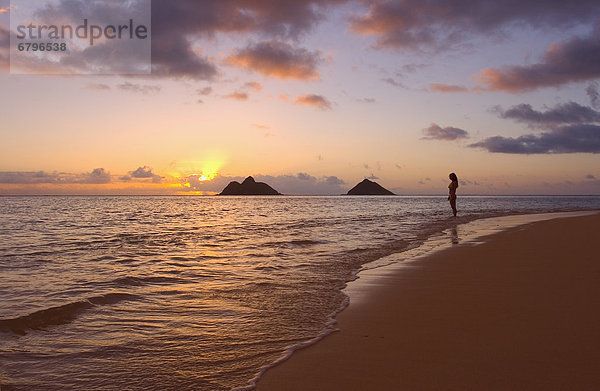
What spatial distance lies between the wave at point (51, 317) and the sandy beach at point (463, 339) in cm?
366

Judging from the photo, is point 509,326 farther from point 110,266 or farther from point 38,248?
point 38,248

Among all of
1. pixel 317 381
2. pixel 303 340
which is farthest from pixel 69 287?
pixel 317 381

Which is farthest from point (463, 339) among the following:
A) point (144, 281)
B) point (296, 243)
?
point (296, 243)

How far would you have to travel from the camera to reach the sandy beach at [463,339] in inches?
138

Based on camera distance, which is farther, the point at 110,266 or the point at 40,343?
the point at 110,266

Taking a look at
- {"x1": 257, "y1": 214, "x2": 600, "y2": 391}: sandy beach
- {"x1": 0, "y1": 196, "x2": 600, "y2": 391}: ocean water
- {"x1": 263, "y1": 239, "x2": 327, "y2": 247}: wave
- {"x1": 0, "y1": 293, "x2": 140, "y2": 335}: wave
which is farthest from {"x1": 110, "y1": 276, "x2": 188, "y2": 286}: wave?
{"x1": 263, "y1": 239, "x2": 327, "y2": 247}: wave

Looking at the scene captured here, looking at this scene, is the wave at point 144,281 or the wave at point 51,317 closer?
the wave at point 51,317

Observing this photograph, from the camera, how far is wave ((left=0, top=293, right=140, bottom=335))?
18.0 feet

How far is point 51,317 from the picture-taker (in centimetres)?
593

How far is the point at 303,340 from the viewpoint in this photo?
15.6 ft

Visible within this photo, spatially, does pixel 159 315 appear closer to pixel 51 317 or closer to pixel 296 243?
pixel 51 317

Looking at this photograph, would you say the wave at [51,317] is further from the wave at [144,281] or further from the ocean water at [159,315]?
the wave at [144,281]

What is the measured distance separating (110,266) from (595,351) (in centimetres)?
1037

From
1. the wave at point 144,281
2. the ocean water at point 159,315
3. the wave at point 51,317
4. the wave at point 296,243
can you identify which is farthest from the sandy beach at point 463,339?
the wave at point 296,243
